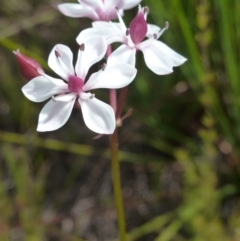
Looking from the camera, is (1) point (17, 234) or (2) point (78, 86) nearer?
(2) point (78, 86)

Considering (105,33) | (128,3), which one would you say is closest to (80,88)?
(105,33)

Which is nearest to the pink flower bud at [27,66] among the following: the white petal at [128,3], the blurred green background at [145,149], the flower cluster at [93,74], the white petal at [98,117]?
the flower cluster at [93,74]

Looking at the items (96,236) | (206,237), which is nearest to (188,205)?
(206,237)

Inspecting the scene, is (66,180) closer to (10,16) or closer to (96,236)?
(96,236)

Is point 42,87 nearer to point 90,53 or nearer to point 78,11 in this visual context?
point 90,53

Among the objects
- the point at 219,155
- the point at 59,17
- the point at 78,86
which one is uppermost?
the point at 59,17

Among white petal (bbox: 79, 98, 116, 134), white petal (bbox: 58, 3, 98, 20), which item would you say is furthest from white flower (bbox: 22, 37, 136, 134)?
white petal (bbox: 58, 3, 98, 20)
